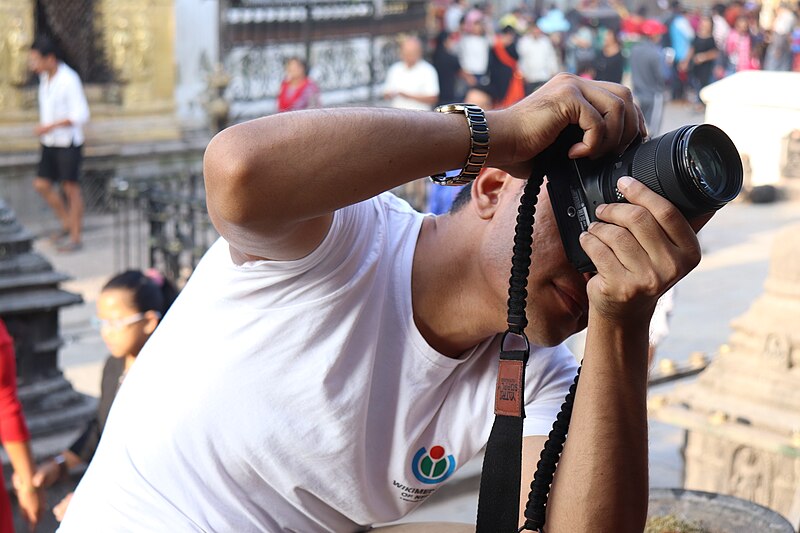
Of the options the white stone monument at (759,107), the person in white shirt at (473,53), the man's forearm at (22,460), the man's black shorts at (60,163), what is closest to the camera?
the man's forearm at (22,460)

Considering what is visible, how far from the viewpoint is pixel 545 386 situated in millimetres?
2086

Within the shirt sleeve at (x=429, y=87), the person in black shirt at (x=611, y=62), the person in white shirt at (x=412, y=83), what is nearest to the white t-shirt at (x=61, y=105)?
the person in white shirt at (x=412, y=83)

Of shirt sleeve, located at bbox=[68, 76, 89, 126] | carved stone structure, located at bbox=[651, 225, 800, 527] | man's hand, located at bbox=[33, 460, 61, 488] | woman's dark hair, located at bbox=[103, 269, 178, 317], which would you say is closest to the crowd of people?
shirt sleeve, located at bbox=[68, 76, 89, 126]

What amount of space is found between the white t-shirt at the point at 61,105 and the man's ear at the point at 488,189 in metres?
8.47

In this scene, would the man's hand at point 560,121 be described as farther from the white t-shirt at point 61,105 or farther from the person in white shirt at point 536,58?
the person in white shirt at point 536,58

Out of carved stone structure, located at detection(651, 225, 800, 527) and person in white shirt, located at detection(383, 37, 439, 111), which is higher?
person in white shirt, located at detection(383, 37, 439, 111)

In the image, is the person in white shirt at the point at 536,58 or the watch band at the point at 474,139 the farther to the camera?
the person in white shirt at the point at 536,58

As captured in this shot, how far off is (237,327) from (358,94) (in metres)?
13.6

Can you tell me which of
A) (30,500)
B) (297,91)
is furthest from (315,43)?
(30,500)

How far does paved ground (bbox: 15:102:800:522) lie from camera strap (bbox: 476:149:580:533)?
300 cm

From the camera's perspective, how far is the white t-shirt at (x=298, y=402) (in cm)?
188

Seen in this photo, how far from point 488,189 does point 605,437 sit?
490mm

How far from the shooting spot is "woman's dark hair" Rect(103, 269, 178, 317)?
12.9 ft

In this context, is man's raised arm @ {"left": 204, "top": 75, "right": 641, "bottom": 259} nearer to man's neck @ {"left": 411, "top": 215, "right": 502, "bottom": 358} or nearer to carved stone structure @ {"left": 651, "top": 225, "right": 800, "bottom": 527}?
man's neck @ {"left": 411, "top": 215, "right": 502, "bottom": 358}
